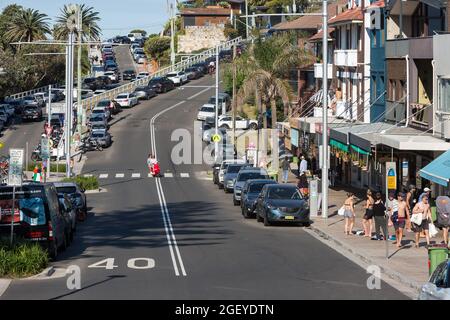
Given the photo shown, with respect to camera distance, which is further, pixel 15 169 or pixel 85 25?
pixel 85 25

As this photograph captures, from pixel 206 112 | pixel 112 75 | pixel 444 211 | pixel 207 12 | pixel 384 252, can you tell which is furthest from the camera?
pixel 207 12

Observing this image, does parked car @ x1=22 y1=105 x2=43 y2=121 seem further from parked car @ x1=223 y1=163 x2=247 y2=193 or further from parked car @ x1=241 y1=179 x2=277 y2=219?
parked car @ x1=241 y1=179 x2=277 y2=219

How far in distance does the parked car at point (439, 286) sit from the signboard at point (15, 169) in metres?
13.8

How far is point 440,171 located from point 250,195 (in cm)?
992

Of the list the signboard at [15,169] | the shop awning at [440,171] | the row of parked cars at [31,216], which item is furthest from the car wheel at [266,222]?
the signboard at [15,169]

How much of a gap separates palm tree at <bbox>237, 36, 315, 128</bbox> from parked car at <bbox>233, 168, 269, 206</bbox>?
64.1 ft

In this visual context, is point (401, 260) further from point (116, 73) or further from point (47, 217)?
point (116, 73)

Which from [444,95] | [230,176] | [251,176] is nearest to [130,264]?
[444,95]

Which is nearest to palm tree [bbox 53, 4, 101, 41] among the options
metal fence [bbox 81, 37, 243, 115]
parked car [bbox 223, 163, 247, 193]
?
metal fence [bbox 81, 37, 243, 115]

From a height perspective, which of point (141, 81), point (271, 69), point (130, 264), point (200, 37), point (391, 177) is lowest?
point (130, 264)

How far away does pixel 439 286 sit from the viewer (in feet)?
52.3

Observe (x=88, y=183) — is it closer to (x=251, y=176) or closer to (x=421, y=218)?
(x=251, y=176)

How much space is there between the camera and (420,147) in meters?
37.3

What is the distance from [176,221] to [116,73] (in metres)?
90.8
